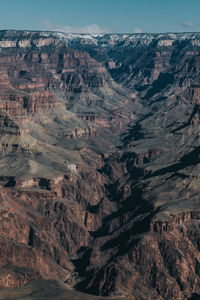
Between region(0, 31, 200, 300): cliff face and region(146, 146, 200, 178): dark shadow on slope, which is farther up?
region(146, 146, 200, 178): dark shadow on slope

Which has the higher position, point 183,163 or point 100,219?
point 183,163

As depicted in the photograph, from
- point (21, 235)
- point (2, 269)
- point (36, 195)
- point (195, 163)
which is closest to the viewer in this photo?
point (2, 269)

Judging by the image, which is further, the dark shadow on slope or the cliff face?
the dark shadow on slope

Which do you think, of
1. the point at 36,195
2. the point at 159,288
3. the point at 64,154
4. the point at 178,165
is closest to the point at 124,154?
the point at 64,154

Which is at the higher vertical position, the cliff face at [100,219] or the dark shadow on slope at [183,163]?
the dark shadow on slope at [183,163]

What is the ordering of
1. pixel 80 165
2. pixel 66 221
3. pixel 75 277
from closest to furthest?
1. pixel 75 277
2. pixel 66 221
3. pixel 80 165

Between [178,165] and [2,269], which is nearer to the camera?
[2,269]

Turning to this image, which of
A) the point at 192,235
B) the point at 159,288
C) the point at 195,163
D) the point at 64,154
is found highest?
the point at 64,154

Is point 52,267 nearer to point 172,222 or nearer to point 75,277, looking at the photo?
point 75,277

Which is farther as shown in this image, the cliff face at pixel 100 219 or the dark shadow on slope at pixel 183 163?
the dark shadow on slope at pixel 183 163

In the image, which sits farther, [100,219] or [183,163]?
[183,163]

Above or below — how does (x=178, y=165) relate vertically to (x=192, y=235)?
above
